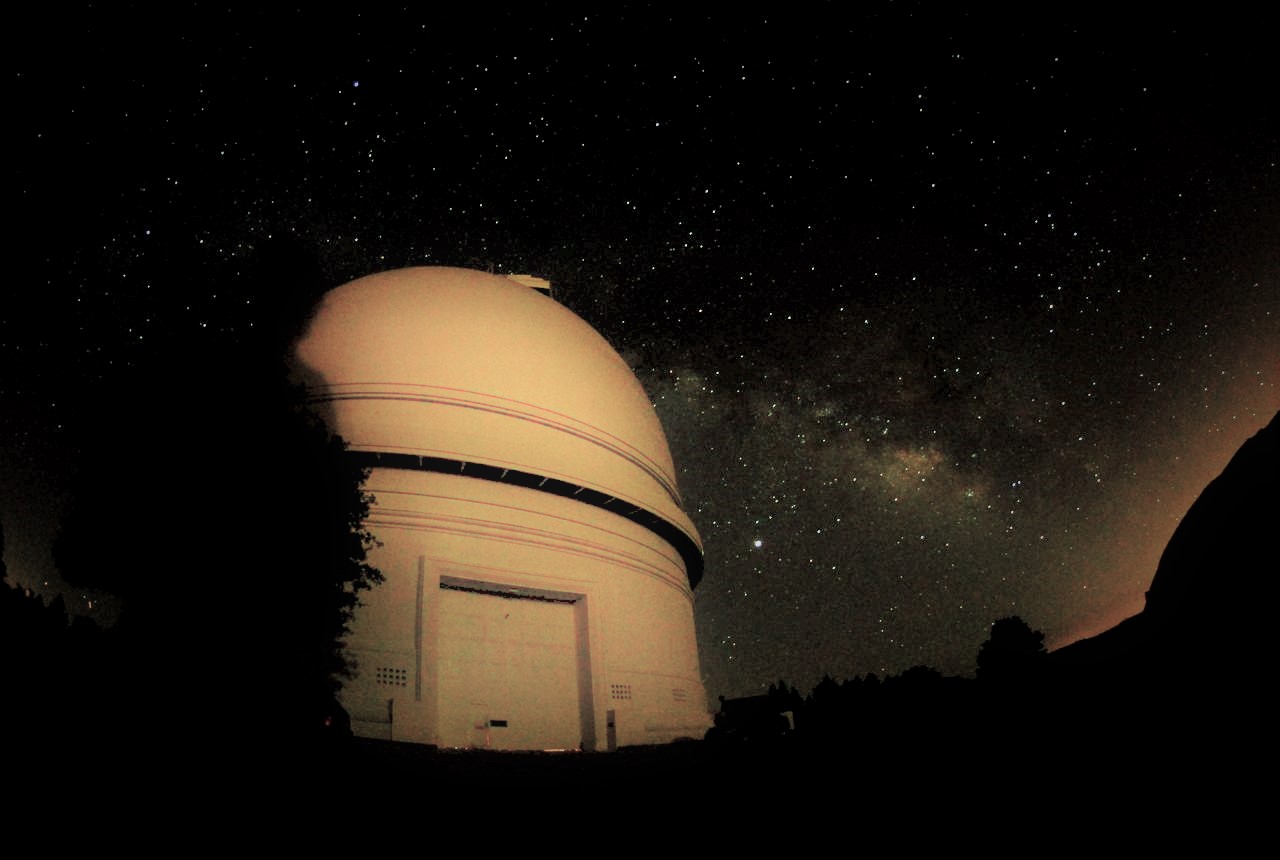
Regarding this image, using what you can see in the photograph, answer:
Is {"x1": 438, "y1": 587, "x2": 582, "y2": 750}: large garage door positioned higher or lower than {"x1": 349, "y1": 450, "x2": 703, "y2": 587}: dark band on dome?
lower

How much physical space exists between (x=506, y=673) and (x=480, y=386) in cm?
489

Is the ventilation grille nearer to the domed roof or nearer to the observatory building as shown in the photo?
the observatory building

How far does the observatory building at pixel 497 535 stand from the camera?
31.7 ft

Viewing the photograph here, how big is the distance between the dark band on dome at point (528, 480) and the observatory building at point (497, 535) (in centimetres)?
3

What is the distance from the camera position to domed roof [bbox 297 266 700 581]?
11.0m

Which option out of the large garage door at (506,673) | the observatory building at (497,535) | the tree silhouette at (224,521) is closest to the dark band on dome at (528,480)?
the observatory building at (497,535)

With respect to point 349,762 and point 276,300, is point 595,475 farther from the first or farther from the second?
point 349,762

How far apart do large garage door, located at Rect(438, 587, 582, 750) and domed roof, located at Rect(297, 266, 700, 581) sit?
2.19 meters

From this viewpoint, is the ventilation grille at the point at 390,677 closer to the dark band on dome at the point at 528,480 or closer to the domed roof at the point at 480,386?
the dark band on dome at the point at 528,480

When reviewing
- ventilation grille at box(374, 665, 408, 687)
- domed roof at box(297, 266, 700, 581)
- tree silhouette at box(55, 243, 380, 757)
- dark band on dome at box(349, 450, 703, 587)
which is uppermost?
domed roof at box(297, 266, 700, 581)

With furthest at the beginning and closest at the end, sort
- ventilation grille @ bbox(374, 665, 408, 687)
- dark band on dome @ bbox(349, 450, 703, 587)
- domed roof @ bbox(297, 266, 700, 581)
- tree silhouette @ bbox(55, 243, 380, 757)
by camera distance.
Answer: domed roof @ bbox(297, 266, 700, 581) < dark band on dome @ bbox(349, 450, 703, 587) < ventilation grille @ bbox(374, 665, 408, 687) < tree silhouette @ bbox(55, 243, 380, 757)

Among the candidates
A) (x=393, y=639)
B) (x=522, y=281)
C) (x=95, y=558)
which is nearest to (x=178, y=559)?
(x=95, y=558)

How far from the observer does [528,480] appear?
11.2m

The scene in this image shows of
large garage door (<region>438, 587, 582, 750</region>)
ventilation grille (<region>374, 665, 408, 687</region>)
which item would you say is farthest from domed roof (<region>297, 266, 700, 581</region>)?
ventilation grille (<region>374, 665, 408, 687</region>)
